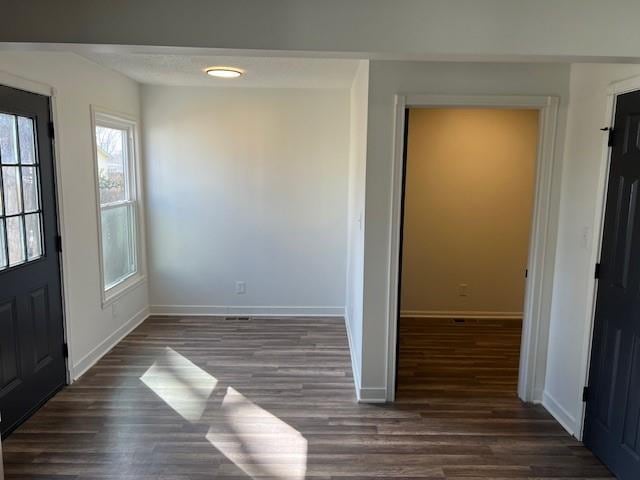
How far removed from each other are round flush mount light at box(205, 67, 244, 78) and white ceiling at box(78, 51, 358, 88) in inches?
2.8

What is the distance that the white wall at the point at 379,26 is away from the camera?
202cm

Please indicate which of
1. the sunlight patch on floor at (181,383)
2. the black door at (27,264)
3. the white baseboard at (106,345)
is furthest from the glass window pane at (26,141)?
the sunlight patch on floor at (181,383)

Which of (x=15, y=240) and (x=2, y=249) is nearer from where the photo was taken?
(x=2, y=249)

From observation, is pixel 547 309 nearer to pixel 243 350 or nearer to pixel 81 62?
pixel 243 350

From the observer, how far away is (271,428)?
301cm

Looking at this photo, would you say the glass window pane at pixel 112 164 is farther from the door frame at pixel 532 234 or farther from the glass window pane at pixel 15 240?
the door frame at pixel 532 234

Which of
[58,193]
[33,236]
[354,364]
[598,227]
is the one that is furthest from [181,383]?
[598,227]

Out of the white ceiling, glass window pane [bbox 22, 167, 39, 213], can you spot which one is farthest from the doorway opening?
glass window pane [bbox 22, 167, 39, 213]

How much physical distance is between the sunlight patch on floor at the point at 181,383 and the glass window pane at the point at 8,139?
6.00ft

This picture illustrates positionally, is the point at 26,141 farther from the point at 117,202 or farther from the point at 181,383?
the point at 181,383

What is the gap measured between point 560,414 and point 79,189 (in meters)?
3.83

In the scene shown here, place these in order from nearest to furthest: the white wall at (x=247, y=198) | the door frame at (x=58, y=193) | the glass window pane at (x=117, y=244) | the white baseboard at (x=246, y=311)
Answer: the door frame at (x=58, y=193) → the glass window pane at (x=117, y=244) → the white wall at (x=247, y=198) → the white baseboard at (x=246, y=311)

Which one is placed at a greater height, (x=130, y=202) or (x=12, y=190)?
(x=12, y=190)

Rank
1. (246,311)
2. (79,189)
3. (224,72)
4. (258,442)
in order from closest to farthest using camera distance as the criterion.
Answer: (258,442) → (79,189) → (224,72) → (246,311)
